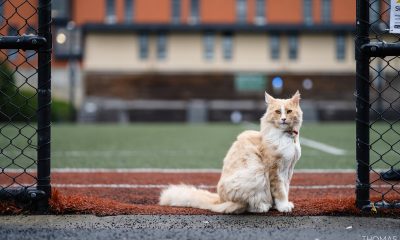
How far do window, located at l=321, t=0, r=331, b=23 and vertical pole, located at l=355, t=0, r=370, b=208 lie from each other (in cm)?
4339

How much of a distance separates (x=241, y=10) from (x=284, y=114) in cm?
4218

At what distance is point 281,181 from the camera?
3520 millimetres

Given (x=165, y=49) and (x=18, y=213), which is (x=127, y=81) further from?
(x=18, y=213)

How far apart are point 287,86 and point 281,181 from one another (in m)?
39.2

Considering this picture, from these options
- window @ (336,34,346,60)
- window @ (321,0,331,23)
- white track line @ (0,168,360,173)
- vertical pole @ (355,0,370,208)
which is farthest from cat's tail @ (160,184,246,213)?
window @ (321,0,331,23)

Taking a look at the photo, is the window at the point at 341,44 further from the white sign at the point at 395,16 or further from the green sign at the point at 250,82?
Result: the white sign at the point at 395,16

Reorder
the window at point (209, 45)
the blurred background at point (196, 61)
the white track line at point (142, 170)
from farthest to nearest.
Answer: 1. the window at point (209, 45)
2. the blurred background at point (196, 61)
3. the white track line at point (142, 170)

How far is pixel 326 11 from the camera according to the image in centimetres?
4488

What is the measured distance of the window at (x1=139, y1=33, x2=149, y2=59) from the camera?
4225 cm

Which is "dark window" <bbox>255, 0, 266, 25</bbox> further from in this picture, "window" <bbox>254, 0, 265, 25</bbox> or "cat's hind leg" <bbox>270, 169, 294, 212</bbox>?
"cat's hind leg" <bbox>270, 169, 294, 212</bbox>

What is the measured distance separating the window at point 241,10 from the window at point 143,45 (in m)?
8.95

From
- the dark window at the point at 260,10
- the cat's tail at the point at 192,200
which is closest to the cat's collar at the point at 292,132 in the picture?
the cat's tail at the point at 192,200

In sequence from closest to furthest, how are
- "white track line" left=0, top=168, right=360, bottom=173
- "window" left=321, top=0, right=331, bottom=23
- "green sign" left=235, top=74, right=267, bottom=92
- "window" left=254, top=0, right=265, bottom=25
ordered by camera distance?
"white track line" left=0, top=168, right=360, bottom=173, "green sign" left=235, top=74, right=267, bottom=92, "window" left=254, top=0, right=265, bottom=25, "window" left=321, top=0, right=331, bottom=23

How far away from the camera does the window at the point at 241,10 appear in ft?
145
